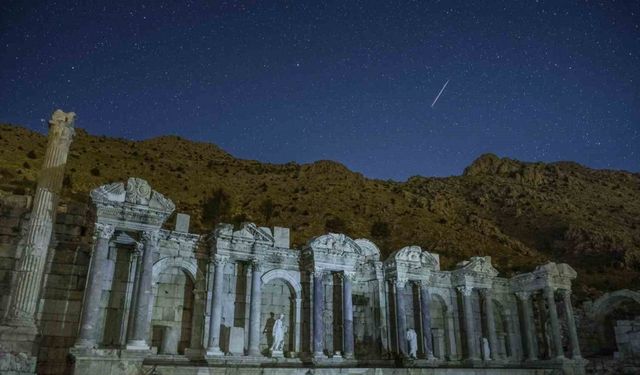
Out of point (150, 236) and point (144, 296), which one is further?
point (150, 236)

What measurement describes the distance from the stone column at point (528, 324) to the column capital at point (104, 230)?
21.7 meters

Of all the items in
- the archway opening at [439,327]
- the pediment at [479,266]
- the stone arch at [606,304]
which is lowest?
the archway opening at [439,327]

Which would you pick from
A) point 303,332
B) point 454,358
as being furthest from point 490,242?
point 303,332

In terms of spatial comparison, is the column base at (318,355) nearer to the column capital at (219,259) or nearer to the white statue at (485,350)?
the column capital at (219,259)

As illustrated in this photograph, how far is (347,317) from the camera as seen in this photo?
21.1 m

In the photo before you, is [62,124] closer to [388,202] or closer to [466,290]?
[466,290]

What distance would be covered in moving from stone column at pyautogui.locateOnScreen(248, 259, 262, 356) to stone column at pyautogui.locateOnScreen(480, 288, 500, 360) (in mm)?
12699

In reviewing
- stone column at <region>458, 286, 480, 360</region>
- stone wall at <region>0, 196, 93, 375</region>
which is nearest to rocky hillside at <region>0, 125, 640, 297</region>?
stone column at <region>458, 286, 480, 360</region>

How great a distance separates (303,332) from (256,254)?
4.28 m

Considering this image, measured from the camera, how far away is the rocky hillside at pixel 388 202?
43.2 m

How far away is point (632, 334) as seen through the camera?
2591cm

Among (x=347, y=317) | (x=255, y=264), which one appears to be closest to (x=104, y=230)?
(x=255, y=264)

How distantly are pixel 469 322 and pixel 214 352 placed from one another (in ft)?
44.4

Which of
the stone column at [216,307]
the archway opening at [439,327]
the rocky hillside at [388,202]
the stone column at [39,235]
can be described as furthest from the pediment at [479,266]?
the stone column at [39,235]
